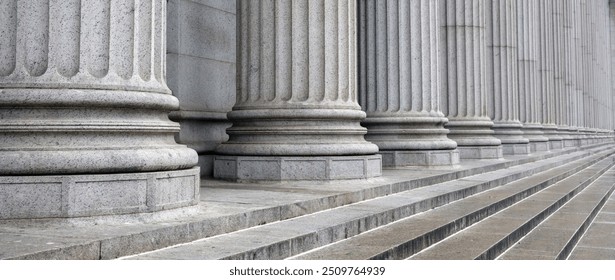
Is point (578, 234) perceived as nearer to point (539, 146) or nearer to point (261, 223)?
point (261, 223)

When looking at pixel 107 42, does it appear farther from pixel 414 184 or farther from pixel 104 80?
pixel 414 184

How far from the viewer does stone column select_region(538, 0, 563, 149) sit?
44287mm

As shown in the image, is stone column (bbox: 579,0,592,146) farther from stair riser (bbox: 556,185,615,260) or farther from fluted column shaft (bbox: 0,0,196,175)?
fluted column shaft (bbox: 0,0,196,175)

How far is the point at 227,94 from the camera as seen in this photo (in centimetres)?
1973

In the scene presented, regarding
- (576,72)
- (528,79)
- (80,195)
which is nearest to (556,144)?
(528,79)

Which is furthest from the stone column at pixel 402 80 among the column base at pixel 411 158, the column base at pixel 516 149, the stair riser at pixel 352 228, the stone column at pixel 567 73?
the stone column at pixel 567 73

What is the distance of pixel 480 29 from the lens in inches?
1136

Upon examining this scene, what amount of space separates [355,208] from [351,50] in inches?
209

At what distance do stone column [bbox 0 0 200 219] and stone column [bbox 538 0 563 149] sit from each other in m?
37.0

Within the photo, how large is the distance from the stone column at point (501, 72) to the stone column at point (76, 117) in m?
26.7

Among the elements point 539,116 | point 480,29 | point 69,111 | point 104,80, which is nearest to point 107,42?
point 104,80

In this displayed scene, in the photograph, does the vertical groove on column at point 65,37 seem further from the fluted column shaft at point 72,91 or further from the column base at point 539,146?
the column base at point 539,146

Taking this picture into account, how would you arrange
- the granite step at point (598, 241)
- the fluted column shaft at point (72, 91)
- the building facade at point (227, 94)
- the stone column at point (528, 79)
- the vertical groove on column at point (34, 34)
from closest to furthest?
the fluted column shaft at point (72, 91), the building facade at point (227, 94), the vertical groove on column at point (34, 34), the granite step at point (598, 241), the stone column at point (528, 79)

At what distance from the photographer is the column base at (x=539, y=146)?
3874 centimetres
